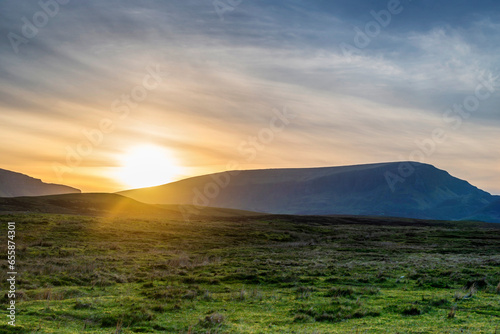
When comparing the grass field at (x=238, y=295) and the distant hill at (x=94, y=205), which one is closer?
the grass field at (x=238, y=295)

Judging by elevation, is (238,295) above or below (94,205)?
below

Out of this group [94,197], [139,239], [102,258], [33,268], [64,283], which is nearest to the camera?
[64,283]

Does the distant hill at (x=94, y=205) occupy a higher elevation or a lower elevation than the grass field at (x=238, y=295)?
higher

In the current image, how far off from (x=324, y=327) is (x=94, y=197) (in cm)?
16923

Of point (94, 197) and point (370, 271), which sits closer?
point (370, 271)

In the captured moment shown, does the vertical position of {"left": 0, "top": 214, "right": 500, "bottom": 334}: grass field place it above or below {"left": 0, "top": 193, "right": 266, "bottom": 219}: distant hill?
below

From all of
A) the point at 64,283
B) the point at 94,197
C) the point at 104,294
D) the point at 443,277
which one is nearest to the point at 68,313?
the point at 104,294

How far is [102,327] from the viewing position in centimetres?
1731

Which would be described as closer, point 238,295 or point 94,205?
point 238,295

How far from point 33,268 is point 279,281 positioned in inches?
825

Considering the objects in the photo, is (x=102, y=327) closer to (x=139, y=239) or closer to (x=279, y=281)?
(x=279, y=281)

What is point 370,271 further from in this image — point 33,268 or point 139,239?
point 139,239

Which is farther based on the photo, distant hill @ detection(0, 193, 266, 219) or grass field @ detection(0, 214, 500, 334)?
distant hill @ detection(0, 193, 266, 219)

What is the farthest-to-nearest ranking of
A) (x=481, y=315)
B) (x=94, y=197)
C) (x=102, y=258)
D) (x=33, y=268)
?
(x=94, y=197) < (x=102, y=258) < (x=33, y=268) < (x=481, y=315)
